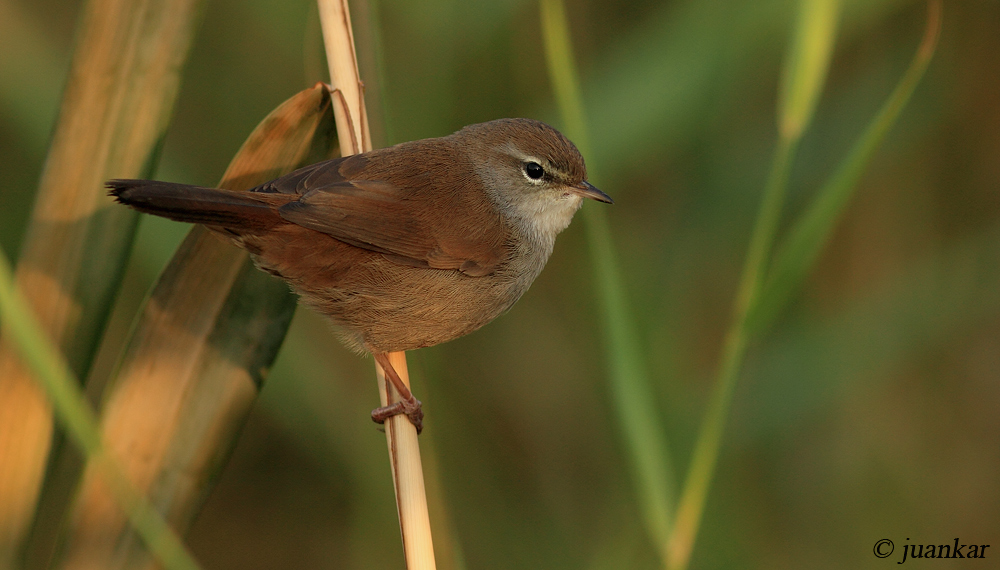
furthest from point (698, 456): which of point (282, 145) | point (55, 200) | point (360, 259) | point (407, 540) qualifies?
point (55, 200)

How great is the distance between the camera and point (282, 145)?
2.12m

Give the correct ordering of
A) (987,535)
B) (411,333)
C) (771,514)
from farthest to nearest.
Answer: (987,535)
(771,514)
(411,333)

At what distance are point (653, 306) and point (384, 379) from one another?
95 centimetres

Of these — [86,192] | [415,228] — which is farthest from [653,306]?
Result: [86,192]

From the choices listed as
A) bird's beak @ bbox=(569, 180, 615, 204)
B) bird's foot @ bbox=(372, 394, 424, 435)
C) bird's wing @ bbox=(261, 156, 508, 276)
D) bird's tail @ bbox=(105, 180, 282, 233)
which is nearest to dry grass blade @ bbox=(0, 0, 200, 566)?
bird's tail @ bbox=(105, 180, 282, 233)

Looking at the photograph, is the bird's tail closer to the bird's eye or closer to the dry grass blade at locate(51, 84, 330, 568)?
the dry grass blade at locate(51, 84, 330, 568)

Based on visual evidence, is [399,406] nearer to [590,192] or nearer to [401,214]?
[401,214]

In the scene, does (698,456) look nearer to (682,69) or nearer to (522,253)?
(522,253)

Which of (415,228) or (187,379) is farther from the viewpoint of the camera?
(415,228)

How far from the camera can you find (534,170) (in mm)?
2643

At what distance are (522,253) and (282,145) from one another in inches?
33.0

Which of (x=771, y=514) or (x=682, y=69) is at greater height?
(x=682, y=69)

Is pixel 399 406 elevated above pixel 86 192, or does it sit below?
below

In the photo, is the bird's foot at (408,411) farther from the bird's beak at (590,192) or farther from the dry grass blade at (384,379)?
the bird's beak at (590,192)
